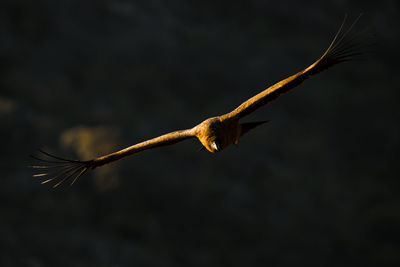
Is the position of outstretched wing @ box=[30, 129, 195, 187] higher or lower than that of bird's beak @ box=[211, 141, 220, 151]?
higher

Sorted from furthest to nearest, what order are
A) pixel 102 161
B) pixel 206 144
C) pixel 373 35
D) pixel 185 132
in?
pixel 102 161 < pixel 185 132 < pixel 206 144 < pixel 373 35

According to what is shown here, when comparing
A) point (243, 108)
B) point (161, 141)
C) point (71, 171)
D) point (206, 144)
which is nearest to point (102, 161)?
point (71, 171)

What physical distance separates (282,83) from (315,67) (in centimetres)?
71

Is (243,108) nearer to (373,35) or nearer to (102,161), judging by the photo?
(373,35)

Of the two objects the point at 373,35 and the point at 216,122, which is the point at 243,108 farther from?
the point at 373,35

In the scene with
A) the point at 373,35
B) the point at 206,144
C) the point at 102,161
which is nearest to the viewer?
the point at 373,35

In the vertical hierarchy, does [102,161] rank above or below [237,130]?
above

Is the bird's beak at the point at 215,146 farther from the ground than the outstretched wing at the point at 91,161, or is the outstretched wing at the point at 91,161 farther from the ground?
the outstretched wing at the point at 91,161

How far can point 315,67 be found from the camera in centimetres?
1023

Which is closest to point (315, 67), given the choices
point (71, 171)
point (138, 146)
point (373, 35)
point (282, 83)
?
point (282, 83)

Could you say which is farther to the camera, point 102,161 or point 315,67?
point 102,161

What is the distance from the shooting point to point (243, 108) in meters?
10.1

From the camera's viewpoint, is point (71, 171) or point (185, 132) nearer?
point (185, 132)

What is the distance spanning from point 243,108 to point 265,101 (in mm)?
489
